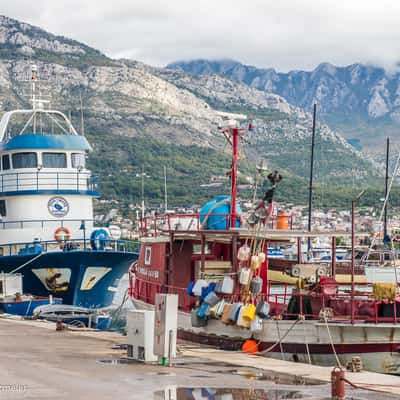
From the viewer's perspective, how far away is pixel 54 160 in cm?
4325

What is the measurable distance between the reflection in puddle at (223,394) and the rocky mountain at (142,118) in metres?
110

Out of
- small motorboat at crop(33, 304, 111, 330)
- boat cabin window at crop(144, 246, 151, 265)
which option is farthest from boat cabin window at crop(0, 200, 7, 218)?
boat cabin window at crop(144, 246, 151, 265)

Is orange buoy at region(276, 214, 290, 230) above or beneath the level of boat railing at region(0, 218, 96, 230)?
above

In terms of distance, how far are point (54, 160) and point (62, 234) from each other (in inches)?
138

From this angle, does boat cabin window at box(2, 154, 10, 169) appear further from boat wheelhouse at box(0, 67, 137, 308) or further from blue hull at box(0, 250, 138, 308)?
blue hull at box(0, 250, 138, 308)

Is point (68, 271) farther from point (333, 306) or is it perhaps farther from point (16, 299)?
point (333, 306)

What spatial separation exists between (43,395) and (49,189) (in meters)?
27.5

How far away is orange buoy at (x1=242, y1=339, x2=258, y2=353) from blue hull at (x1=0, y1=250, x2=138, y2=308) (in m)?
17.3

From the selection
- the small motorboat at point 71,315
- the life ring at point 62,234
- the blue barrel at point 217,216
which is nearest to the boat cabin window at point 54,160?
the life ring at point 62,234

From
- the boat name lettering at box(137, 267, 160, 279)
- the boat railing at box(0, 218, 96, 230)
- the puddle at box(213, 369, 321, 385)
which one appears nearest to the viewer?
the puddle at box(213, 369, 321, 385)

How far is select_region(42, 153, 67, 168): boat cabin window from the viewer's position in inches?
1698

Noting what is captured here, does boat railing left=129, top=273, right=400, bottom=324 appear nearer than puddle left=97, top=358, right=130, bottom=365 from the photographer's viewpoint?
No

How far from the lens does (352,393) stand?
16.9 metres

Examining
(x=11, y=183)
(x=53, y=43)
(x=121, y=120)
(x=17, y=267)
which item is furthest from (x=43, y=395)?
(x=53, y=43)
